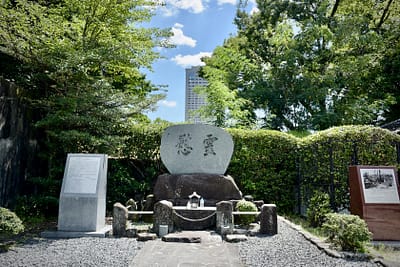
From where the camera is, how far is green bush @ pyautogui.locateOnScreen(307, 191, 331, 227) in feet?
23.1

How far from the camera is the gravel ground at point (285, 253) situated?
4211 mm

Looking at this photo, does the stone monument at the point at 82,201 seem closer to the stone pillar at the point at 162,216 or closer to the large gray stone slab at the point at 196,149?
the stone pillar at the point at 162,216

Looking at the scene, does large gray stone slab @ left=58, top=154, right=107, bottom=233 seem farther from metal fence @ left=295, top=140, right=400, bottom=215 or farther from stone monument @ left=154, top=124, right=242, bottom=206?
metal fence @ left=295, top=140, right=400, bottom=215

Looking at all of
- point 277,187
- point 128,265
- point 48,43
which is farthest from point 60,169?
point 277,187

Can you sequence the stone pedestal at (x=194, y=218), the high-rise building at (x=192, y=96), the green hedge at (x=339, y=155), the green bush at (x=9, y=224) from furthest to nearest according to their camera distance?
the high-rise building at (x=192, y=96) → the green hedge at (x=339, y=155) → the stone pedestal at (x=194, y=218) → the green bush at (x=9, y=224)

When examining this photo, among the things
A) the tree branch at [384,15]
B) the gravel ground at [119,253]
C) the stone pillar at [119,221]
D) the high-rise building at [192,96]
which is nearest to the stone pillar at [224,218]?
the gravel ground at [119,253]

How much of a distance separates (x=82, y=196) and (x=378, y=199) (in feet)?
18.8

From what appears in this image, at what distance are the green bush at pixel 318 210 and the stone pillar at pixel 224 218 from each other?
2.22 m

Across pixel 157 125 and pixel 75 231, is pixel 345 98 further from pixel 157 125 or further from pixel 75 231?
pixel 75 231

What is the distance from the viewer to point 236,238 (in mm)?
5594

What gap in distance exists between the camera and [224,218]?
626 cm

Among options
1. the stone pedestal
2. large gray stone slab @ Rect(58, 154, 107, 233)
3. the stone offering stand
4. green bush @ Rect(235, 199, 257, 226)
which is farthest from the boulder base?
large gray stone slab @ Rect(58, 154, 107, 233)

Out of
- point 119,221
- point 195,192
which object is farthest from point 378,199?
point 119,221

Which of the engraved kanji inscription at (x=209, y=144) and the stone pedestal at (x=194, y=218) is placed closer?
the stone pedestal at (x=194, y=218)
